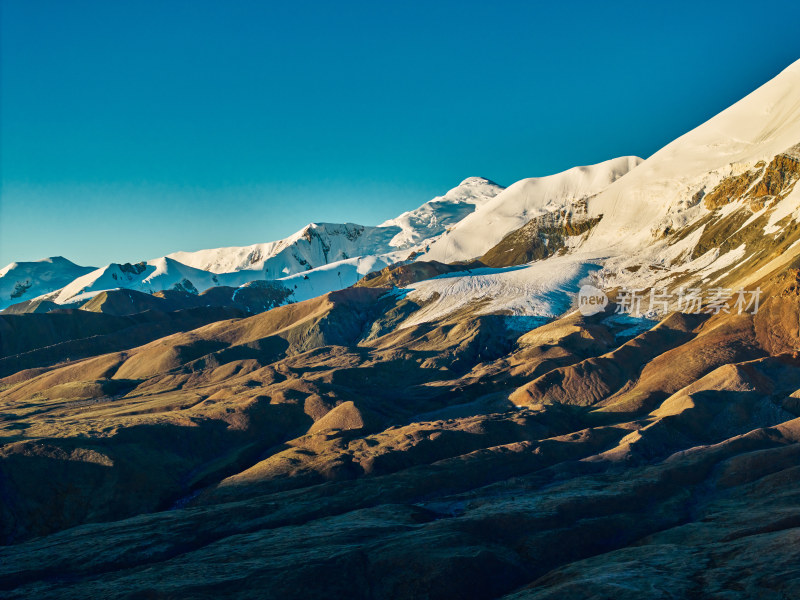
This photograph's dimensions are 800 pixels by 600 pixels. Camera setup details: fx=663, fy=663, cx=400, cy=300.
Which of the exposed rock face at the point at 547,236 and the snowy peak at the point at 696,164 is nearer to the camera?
the snowy peak at the point at 696,164

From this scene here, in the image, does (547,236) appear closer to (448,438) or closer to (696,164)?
(696,164)

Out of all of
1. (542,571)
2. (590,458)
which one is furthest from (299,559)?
(590,458)

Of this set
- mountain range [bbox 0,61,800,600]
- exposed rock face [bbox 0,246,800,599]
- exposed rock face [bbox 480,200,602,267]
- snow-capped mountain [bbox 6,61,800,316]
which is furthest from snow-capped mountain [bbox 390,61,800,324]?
exposed rock face [bbox 0,246,800,599]

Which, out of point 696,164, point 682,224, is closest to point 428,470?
point 682,224

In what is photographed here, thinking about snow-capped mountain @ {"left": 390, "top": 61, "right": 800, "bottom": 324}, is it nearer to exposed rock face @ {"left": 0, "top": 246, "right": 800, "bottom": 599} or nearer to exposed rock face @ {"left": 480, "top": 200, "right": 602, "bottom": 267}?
exposed rock face @ {"left": 480, "top": 200, "right": 602, "bottom": 267}

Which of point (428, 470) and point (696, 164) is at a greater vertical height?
point (696, 164)

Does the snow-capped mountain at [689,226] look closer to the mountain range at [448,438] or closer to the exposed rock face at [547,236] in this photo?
the mountain range at [448,438]

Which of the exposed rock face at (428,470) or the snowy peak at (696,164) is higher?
the snowy peak at (696,164)

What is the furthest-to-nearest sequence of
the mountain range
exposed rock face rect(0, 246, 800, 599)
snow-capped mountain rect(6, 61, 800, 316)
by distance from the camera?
snow-capped mountain rect(6, 61, 800, 316) → the mountain range → exposed rock face rect(0, 246, 800, 599)

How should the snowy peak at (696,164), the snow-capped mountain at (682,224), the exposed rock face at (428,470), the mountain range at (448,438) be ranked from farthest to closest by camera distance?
the snowy peak at (696,164), the snow-capped mountain at (682,224), the mountain range at (448,438), the exposed rock face at (428,470)

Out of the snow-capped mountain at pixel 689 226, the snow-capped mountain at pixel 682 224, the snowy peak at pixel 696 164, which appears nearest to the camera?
the snow-capped mountain at pixel 689 226

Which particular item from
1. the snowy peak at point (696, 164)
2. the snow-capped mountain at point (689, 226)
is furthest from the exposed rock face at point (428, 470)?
the snowy peak at point (696, 164)

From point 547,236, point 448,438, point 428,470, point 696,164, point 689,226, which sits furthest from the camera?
point 547,236

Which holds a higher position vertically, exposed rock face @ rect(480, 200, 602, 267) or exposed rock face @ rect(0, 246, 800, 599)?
→ exposed rock face @ rect(480, 200, 602, 267)
